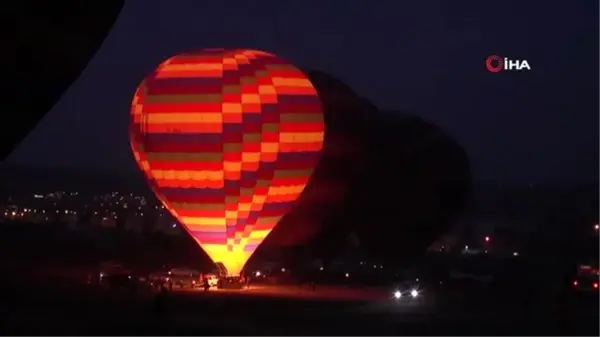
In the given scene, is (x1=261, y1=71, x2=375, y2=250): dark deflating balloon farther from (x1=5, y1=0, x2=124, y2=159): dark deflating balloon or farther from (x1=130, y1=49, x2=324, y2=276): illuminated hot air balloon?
(x1=5, y1=0, x2=124, y2=159): dark deflating balloon

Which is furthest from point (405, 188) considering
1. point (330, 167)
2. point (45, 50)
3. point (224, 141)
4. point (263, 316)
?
point (45, 50)

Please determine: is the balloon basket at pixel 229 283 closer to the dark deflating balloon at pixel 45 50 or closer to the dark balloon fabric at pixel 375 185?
the dark balloon fabric at pixel 375 185

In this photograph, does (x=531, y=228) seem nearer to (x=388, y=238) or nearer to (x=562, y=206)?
(x=562, y=206)

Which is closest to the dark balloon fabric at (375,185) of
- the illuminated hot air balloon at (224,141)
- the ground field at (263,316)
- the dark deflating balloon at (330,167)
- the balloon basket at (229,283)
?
the dark deflating balloon at (330,167)

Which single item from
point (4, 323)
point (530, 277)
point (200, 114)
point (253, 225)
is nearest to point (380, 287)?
point (530, 277)

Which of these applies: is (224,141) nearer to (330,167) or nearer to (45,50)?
(330,167)

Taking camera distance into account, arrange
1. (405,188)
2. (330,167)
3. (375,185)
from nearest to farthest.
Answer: (330,167)
(375,185)
(405,188)

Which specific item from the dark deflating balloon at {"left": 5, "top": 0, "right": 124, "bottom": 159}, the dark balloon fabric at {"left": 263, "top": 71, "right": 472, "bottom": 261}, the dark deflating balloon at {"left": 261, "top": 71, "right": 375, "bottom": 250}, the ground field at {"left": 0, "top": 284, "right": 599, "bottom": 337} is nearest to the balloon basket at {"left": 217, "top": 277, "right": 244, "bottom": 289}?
the ground field at {"left": 0, "top": 284, "right": 599, "bottom": 337}
